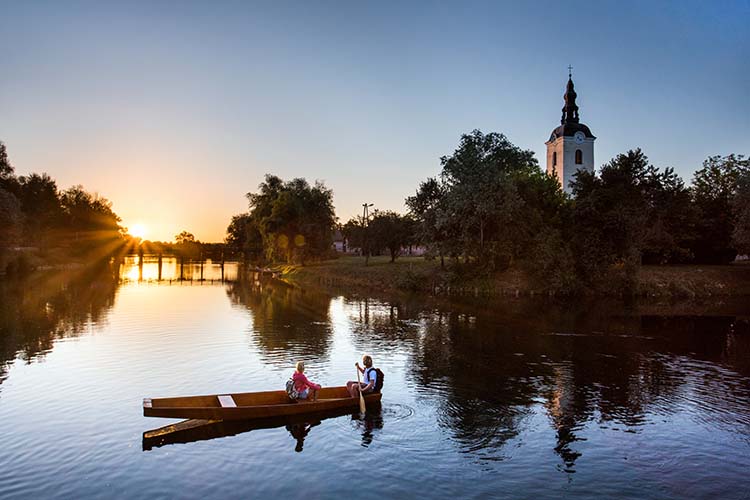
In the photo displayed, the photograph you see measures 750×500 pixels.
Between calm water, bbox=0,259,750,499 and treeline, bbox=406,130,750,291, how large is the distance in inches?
850

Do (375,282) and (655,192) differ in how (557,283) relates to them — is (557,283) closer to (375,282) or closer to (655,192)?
(655,192)

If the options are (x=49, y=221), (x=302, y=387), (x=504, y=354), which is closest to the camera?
(x=302, y=387)

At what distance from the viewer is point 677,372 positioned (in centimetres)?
2838

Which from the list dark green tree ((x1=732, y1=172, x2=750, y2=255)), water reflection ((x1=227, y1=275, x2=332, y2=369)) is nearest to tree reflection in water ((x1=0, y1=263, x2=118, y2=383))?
water reflection ((x1=227, y1=275, x2=332, y2=369))

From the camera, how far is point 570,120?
130 m

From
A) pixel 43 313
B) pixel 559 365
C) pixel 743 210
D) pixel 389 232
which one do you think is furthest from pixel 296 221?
pixel 559 365

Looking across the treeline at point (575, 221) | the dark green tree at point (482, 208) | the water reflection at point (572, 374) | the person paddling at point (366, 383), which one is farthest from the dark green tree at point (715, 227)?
the person paddling at point (366, 383)

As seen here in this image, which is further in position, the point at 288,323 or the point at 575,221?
the point at 575,221

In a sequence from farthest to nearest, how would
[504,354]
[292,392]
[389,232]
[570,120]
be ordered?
[570,120], [389,232], [504,354], [292,392]

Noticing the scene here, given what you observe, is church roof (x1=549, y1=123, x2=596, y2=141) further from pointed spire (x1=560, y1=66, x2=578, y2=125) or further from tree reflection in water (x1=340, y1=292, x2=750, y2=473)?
tree reflection in water (x1=340, y1=292, x2=750, y2=473)

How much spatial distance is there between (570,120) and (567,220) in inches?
2676

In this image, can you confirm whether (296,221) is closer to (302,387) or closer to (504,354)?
(504,354)

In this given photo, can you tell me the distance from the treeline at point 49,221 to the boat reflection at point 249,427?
75917 millimetres

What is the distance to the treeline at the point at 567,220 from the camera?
64.8 metres
